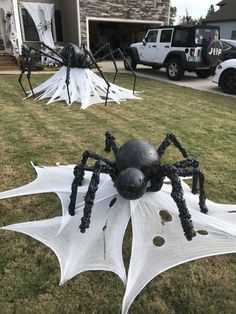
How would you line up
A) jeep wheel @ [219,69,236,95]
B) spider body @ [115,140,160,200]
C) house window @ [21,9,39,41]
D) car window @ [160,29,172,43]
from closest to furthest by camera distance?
spider body @ [115,140,160,200]
jeep wheel @ [219,69,236,95]
car window @ [160,29,172,43]
house window @ [21,9,39,41]

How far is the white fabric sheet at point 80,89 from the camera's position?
29.4 feet

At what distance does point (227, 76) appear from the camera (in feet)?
37.2

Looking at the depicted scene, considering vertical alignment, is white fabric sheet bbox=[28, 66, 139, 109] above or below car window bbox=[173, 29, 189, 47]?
below

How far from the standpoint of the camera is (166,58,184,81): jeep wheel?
45.0ft

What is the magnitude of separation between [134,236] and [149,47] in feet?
45.4

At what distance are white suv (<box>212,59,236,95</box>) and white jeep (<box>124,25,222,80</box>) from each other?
1790mm

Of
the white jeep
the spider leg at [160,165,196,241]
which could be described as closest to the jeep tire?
the white jeep

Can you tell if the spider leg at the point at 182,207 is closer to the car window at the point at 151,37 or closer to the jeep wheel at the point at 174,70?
Answer: the jeep wheel at the point at 174,70

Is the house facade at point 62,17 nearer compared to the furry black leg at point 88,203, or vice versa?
the furry black leg at point 88,203

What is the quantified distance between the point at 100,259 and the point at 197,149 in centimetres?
377

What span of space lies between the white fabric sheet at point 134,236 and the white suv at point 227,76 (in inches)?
347

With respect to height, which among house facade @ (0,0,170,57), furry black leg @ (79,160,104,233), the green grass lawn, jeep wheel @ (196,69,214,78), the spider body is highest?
house facade @ (0,0,170,57)

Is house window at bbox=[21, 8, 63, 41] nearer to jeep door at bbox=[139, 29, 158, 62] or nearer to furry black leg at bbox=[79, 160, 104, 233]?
jeep door at bbox=[139, 29, 158, 62]

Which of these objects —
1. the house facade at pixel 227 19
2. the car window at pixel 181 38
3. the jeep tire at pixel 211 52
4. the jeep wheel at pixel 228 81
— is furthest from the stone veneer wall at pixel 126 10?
the house facade at pixel 227 19
